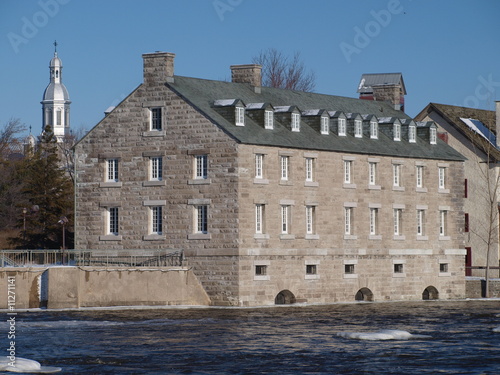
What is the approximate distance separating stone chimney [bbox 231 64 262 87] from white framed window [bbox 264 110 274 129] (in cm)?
551

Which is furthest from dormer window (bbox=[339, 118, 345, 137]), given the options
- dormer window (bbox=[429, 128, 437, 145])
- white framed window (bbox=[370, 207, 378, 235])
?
dormer window (bbox=[429, 128, 437, 145])

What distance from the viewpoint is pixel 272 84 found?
10394 centimetres

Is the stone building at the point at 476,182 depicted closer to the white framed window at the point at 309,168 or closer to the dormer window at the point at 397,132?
the dormer window at the point at 397,132

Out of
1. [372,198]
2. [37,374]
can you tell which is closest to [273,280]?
[372,198]

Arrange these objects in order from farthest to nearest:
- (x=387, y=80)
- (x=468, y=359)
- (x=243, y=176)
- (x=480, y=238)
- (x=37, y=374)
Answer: (x=387, y=80), (x=480, y=238), (x=243, y=176), (x=468, y=359), (x=37, y=374)

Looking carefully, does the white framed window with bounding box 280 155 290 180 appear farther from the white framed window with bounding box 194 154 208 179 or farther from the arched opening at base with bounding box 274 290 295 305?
the arched opening at base with bounding box 274 290 295 305

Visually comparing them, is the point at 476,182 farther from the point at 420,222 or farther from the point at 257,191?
the point at 257,191

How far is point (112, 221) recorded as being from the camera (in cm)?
6228

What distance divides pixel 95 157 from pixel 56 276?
30.5 feet

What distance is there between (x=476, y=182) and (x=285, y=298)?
22252mm

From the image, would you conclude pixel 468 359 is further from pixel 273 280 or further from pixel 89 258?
pixel 89 258

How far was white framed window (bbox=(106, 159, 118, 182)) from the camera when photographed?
6225 cm

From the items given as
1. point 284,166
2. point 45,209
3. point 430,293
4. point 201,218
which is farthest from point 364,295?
point 45,209

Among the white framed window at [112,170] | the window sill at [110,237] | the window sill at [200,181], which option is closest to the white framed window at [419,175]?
the window sill at [200,181]
